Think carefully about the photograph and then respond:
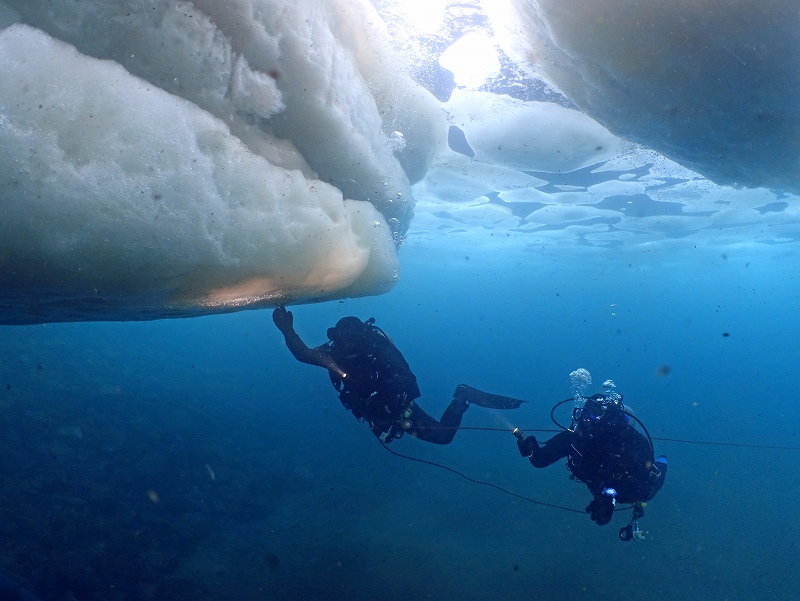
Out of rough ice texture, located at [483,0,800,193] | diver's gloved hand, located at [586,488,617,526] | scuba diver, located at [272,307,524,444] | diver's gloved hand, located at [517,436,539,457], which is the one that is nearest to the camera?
rough ice texture, located at [483,0,800,193]

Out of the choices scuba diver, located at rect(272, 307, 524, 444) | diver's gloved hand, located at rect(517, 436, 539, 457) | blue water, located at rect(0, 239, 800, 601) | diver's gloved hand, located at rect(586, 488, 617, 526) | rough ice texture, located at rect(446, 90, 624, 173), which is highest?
rough ice texture, located at rect(446, 90, 624, 173)

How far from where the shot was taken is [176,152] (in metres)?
3.04

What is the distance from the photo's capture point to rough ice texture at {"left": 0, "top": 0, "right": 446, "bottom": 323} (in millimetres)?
2664

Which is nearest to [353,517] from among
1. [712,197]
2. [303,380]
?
[712,197]

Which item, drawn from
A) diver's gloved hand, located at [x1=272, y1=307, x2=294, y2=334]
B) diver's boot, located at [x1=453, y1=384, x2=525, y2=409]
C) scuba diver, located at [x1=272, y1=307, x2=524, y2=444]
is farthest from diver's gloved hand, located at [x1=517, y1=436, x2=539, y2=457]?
diver's gloved hand, located at [x1=272, y1=307, x2=294, y2=334]

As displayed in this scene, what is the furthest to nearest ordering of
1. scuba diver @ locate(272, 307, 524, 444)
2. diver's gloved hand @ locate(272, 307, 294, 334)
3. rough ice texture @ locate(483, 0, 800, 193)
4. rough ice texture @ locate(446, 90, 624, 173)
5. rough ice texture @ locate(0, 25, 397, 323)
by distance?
1. rough ice texture @ locate(446, 90, 624, 173)
2. scuba diver @ locate(272, 307, 524, 444)
3. diver's gloved hand @ locate(272, 307, 294, 334)
4. rough ice texture @ locate(483, 0, 800, 193)
5. rough ice texture @ locate(0, 25, 397, 323)

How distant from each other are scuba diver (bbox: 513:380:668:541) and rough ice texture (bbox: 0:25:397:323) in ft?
20.0

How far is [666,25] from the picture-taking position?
4590mm

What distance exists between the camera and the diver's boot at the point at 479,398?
406 inches

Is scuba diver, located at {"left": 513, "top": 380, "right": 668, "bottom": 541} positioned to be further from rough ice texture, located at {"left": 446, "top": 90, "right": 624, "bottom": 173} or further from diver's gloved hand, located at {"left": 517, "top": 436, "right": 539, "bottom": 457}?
rough ice texture, located at {"left": 446, "top": 90, "right": 624, "bottom": 173}

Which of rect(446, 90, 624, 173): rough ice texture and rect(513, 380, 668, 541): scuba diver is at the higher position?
rect(446, 90, 624, 173): rough ice texture

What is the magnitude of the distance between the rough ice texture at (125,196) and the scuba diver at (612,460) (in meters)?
6.09

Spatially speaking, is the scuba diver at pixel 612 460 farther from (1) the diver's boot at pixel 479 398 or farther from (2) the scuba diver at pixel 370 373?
(2) the scuba diver at pixel 370 373

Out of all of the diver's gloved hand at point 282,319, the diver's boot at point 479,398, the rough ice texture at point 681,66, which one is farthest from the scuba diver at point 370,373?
the rough ice texture at point 681,66
